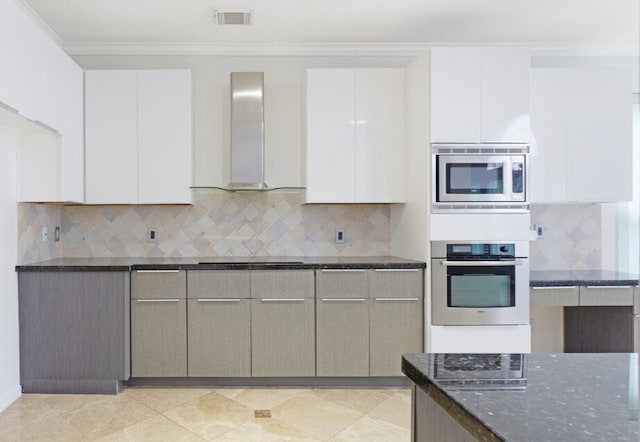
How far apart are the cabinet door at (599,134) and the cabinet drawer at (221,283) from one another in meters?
2.54

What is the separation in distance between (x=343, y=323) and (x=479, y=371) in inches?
87.8

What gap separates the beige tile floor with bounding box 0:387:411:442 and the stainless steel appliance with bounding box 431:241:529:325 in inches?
28.0

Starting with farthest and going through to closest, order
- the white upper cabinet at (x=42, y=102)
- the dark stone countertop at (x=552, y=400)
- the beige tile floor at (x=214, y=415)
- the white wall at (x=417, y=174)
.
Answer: the white wall at (x=417, y=174)
the beige tile floor at (x=214, y=415)
the white upper cabinet at (x=42, y=102)
the dark stone countertop at (x=552, y=400)

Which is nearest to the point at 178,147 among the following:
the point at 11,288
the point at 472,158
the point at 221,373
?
the point at 11,288

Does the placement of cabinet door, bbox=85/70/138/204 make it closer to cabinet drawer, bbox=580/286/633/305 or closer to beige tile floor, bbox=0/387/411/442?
beige tile floor, bbox=0/387/411/442

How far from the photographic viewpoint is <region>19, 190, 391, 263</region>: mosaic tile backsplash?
374cm

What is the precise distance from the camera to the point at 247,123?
3529mm

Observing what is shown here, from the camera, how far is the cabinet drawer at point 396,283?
319cm

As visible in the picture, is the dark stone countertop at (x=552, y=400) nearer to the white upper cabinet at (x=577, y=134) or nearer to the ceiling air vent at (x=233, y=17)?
the white upper cabinet at (x=577, y=134)

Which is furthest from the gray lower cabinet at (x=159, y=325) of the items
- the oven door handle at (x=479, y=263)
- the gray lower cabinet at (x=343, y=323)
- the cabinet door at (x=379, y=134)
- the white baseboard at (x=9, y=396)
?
the oven door handle at (x=479, y=263)

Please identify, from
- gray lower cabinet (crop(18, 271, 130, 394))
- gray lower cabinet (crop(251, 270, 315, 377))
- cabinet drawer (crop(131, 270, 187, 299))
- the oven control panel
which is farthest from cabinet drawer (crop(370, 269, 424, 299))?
gray lower cabinet (crop(18, 271, 130, 394))

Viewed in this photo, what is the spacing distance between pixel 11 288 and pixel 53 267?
29 cm

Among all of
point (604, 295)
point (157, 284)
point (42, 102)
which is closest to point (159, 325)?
point (157, 284)

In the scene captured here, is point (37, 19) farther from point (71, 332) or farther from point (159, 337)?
point (159, 337)
